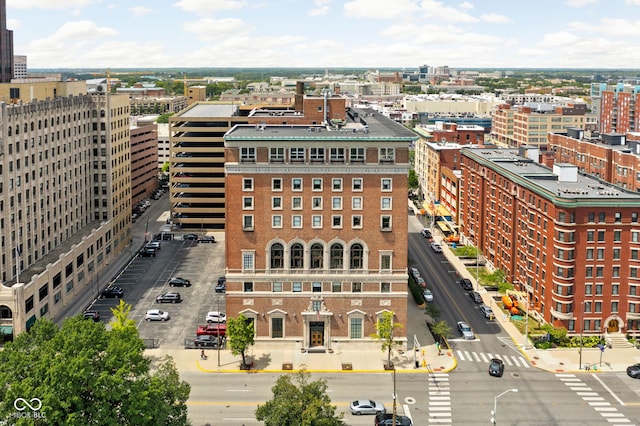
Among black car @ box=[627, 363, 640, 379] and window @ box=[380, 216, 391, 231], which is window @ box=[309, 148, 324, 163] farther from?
black car @ box=[627, 363, 640, 379]

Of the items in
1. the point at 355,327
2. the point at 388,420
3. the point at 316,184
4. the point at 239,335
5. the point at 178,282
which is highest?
the point at 316,184

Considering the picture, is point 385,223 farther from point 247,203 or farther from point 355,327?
point 247,203

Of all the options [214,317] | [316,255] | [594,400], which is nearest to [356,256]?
[316,255]

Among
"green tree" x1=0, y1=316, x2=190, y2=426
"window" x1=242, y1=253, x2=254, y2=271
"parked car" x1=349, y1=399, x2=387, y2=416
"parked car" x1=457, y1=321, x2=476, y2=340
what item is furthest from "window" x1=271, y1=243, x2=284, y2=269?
"green tree" x1=0, y1=316, x2=190, y2=426

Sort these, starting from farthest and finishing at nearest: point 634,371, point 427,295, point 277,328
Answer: point 427,295 < point 277,328 < point 634,371

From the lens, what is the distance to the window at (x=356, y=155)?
9338 cm

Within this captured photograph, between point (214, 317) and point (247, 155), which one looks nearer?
point (247, 155)

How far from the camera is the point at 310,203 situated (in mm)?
93688

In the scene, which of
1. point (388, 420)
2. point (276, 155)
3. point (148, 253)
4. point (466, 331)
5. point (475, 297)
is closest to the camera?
point (388, 420)

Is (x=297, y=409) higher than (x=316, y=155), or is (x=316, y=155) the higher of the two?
(x=316, y=155)

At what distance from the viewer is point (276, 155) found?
9344cm

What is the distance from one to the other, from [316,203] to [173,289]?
42754mm

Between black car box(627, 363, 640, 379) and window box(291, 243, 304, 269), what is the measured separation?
146ft

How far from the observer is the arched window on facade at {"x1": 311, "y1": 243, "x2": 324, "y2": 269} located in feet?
309
